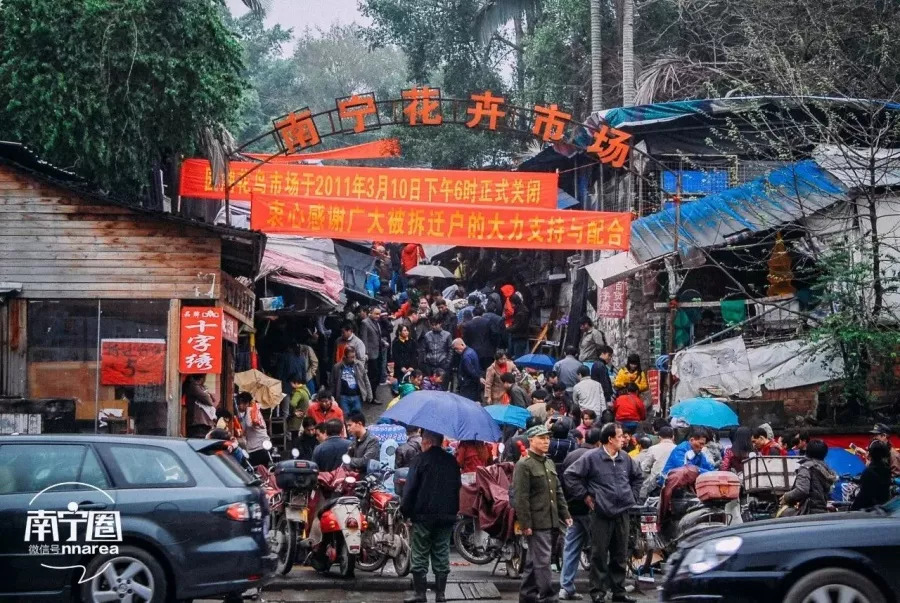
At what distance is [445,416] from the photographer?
12.2 meters

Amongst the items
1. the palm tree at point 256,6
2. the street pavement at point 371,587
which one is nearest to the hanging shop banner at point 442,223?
the palm tree at point 256,6

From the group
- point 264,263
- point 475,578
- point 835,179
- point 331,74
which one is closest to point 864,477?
point 475,578

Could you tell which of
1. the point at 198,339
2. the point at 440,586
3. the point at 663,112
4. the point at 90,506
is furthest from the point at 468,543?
the point at 663,112

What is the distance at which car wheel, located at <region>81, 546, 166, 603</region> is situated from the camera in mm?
9438

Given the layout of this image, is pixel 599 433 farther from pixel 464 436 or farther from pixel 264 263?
pixel 264 263

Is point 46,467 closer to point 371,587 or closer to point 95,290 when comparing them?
point 371,587

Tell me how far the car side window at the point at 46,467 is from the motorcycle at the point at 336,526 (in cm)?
342

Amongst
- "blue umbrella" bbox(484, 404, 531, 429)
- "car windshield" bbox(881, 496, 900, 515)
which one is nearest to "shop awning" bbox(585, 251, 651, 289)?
"blue umbrella" bbox(484, 404, 531, 429)

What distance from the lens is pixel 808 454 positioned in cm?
1316

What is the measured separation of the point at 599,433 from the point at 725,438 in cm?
635

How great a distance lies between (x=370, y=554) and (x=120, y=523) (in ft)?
13.5

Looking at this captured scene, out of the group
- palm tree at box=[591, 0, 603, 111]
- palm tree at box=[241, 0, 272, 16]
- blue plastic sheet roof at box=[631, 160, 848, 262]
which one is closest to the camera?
blue plastic sheet roof at box=[631, 160, 848, 262]

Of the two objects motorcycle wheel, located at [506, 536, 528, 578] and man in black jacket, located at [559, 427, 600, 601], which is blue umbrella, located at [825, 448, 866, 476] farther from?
man in black jacket, located at [559, 427, 600, 601]

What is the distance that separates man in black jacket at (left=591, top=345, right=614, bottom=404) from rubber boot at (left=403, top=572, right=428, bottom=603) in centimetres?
1027
